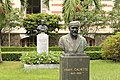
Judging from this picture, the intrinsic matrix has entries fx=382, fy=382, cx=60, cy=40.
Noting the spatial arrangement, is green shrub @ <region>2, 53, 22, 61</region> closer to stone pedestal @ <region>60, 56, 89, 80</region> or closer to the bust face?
the bust face

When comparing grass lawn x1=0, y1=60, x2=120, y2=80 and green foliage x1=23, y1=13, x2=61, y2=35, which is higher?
green foliage x1=23, y1=13, x2=61, y2=35

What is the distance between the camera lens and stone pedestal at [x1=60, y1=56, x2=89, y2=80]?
1041cm

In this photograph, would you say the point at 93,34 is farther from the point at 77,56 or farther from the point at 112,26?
the point at 77,56

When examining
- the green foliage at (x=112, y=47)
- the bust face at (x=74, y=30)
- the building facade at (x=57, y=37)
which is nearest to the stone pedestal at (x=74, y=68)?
the bust face at (x=74, y=30)

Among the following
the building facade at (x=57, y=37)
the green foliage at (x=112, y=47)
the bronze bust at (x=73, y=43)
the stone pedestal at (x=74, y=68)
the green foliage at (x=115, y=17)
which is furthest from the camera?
the building facade at (x=57, y=37)

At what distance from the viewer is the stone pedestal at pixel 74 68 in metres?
10.4

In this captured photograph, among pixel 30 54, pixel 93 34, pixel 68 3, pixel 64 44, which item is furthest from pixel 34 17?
pixel 64 44

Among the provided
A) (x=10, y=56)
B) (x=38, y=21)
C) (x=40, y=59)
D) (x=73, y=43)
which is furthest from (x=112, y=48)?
(x=73, y=43)

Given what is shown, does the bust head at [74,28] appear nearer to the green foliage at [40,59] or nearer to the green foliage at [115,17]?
the green foliage at [40,59]

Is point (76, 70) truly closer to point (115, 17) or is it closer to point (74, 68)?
point (74, 68)

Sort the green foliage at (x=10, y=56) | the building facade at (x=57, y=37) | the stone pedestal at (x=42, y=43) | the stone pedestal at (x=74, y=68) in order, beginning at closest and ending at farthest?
the stone pedestal at (x=74, y=68)
the stone pedestal at (x=42, y=43)
the green foliage at (x=10, y=56)
the building facade at (x=57, y=37)

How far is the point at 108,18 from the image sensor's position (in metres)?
28.8

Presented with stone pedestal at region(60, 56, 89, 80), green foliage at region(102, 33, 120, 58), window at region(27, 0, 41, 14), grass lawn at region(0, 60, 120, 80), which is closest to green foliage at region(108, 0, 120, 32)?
window at region(27, 0, 41, 14)

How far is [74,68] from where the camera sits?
10.4 metres
